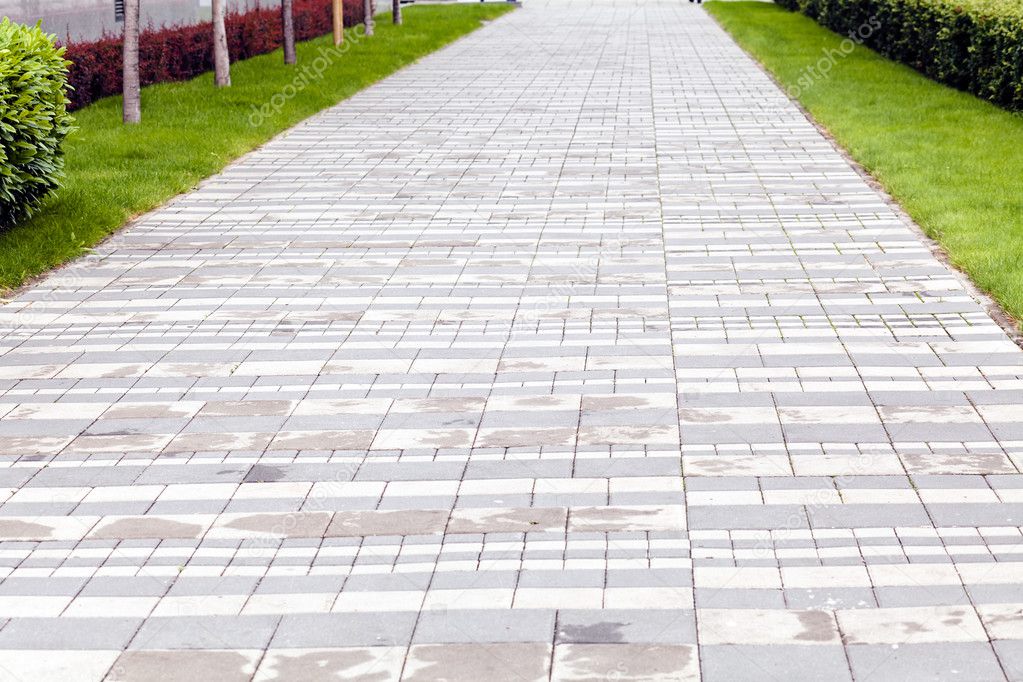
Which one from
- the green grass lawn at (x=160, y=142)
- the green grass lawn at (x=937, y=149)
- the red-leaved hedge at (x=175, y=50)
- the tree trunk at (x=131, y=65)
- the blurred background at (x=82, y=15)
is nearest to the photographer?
the green grass lawn at (x=937, y=149)

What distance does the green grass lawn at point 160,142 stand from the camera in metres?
11.0

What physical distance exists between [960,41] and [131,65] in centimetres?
1138

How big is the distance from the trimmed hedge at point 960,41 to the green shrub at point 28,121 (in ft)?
36.1

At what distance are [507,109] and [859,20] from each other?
37.2 ft

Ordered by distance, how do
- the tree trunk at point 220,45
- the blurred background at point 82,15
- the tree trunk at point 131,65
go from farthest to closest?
the tree trunk at point 220,45, the blurred background at point 82,15, the tree trunk at point 131,65

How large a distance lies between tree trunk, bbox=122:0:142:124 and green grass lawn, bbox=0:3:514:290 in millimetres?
218

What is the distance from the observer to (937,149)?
1451cm

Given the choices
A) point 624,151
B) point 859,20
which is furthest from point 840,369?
point 859,20

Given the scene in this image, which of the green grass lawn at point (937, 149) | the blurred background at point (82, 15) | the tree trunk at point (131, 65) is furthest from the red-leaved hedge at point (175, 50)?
the green grass lawn at point (937, 149)

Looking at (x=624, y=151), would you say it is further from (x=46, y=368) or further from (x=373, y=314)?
(x=46, y=368)

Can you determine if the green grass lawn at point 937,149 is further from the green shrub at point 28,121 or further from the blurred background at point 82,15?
the blurred background at point 82,15

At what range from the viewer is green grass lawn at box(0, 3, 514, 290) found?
36.0 feet

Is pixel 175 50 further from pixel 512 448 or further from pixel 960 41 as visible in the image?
pixel 512 448

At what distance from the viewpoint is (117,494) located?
19.7ft
